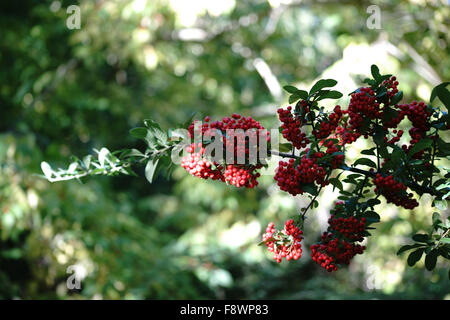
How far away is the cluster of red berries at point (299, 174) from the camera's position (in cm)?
99

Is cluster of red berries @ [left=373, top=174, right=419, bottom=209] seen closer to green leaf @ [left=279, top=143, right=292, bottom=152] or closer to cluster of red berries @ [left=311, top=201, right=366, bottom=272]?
cluster of red berries @ [left=311, top=201, right=366, bottom=272]

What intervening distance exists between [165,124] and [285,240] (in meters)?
3.13

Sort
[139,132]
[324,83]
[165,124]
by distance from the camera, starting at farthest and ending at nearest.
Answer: [165,124] < [139,132] < [324,83]

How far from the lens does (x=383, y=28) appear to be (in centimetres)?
291

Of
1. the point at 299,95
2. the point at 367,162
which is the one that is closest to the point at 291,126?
the point at 299,95

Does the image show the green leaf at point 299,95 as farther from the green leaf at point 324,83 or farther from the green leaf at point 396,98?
the green leaf at point 396,98

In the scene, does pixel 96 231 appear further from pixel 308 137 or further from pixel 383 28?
pixel 383 28

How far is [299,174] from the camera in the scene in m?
1.00

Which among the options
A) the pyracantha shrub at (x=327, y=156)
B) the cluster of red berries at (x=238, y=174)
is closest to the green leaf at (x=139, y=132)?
the pyracantha shrub at (x=327, y=156)

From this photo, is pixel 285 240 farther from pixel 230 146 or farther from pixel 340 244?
pixel 230 146

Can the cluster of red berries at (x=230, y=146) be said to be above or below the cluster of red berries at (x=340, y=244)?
above

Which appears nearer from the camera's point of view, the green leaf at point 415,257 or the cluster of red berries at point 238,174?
the cluster of red berries at point 238,174

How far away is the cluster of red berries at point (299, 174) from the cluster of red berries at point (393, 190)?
13 cm
